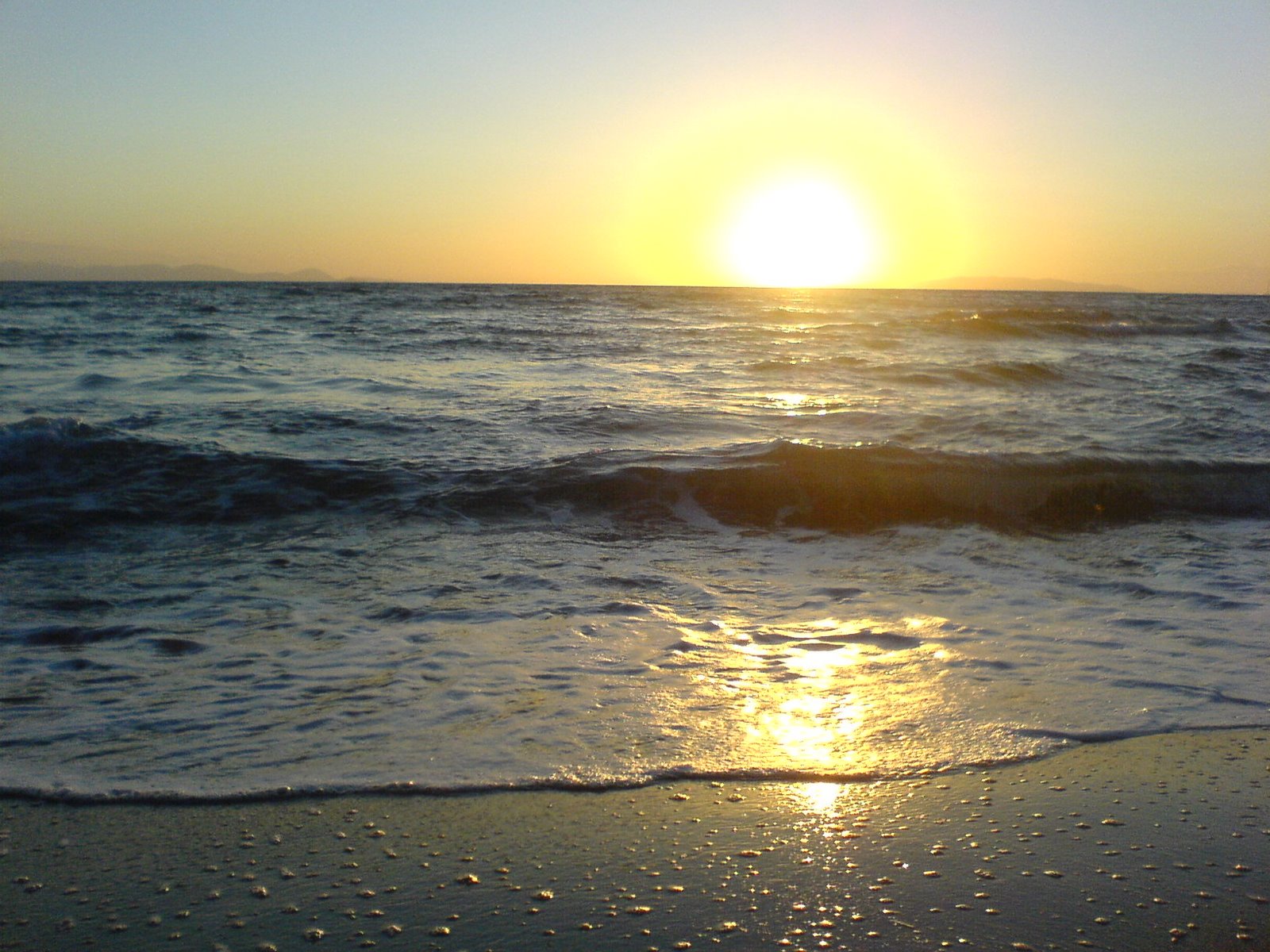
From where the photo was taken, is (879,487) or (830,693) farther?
(879,487)

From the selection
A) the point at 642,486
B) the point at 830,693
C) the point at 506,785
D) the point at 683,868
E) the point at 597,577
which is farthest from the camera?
the point at 642,486

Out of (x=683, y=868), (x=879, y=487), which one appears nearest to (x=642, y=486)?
(x=879, y=487)

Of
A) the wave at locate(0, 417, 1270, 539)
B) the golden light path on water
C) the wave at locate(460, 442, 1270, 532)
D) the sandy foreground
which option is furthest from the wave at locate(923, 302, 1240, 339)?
the sandy foreground

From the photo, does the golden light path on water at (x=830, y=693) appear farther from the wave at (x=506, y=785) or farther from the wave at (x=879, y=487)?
the wave at (x=879, y=487)

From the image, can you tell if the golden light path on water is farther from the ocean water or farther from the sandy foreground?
the sandy foreground

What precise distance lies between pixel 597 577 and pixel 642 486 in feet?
7.67

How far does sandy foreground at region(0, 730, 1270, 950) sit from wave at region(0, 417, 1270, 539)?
4196 mm

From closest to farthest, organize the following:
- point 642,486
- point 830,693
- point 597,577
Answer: point 830,693 → point 597,577 → point 642,486

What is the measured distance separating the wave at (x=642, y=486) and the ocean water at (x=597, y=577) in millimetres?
39

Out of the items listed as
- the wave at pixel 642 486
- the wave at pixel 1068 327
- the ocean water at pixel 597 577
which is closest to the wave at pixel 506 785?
the ocean water at pixel 597 577

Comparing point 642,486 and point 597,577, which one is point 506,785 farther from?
point 642,486

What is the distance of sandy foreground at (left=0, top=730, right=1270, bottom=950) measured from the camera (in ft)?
6.84

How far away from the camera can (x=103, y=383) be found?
11820mm

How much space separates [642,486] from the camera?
297 inches
